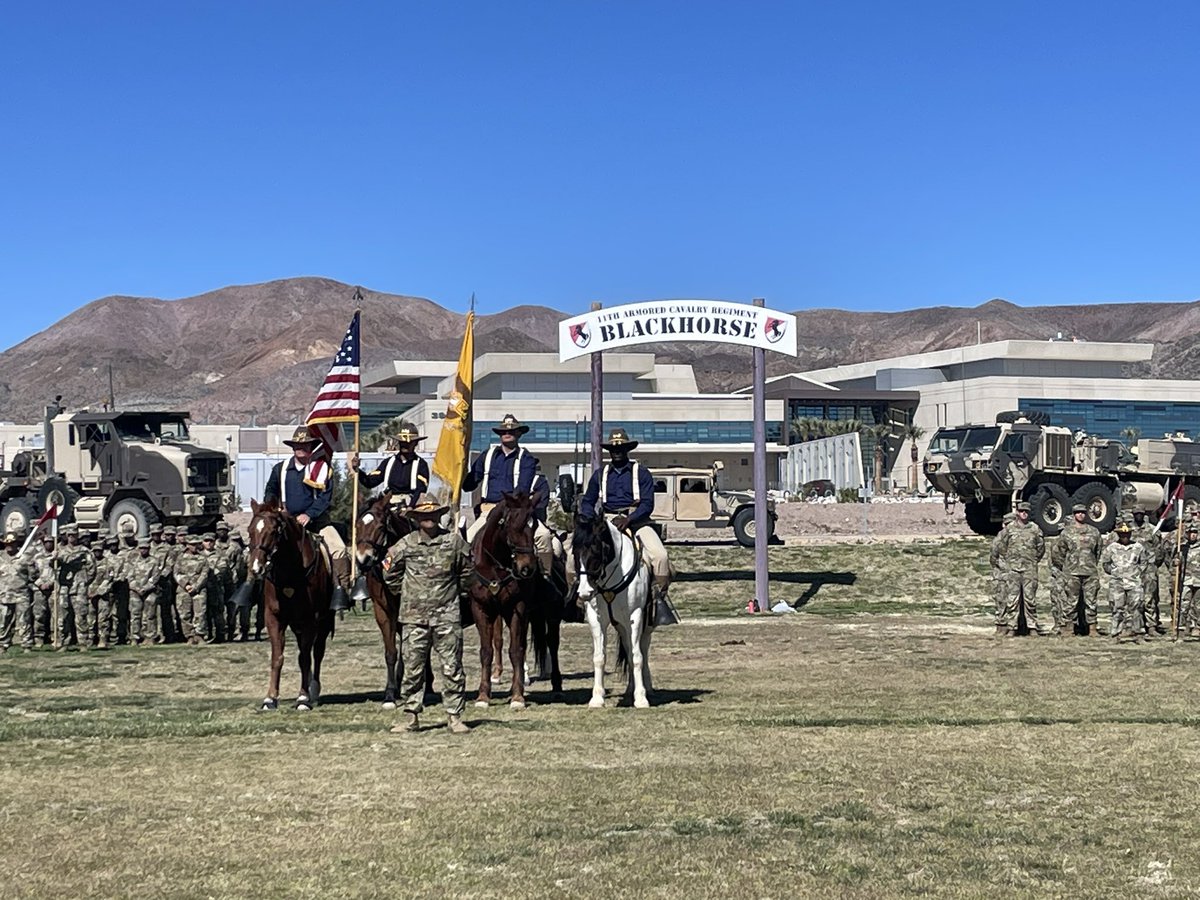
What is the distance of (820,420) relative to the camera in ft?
355

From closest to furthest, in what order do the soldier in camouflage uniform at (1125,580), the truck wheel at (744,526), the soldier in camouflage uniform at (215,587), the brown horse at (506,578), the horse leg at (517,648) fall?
the brown horse at (506,578)
the horse leg at (517,648)
the soldier in camouflage uniform at (1125,580)
the soldier in camouflage uniform at (215,587)
the truck wheel at (744,526)

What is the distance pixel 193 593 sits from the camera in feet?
76.1

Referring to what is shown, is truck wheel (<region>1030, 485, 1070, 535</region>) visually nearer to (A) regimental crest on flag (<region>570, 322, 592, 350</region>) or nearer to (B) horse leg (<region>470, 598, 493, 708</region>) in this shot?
(A) regimental crest on flag (<region>570, 322, 592, 350</region>)

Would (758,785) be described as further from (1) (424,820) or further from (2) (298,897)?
(2) (298,897)

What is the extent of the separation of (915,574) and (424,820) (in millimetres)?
24670

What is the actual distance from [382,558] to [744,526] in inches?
1010

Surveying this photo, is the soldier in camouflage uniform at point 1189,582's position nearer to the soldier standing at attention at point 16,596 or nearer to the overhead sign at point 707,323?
the overhead sign at point 707,323

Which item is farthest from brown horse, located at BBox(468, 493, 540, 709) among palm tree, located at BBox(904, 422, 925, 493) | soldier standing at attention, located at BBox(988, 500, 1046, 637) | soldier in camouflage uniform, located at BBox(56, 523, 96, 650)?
palm tree, located at BBox(904, 422, 925, 493)

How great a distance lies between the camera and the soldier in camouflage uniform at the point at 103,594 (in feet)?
75.0

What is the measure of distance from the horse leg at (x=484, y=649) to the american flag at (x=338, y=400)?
282 cm

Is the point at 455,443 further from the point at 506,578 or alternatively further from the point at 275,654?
the point at 275,654

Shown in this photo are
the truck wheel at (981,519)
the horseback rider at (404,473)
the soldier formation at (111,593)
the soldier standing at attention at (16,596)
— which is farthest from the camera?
the truck wheel at (981,519)

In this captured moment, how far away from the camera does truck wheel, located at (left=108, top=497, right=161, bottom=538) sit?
36094mm

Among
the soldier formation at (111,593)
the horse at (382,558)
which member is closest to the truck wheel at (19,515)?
the soldier formation at (111,593)
